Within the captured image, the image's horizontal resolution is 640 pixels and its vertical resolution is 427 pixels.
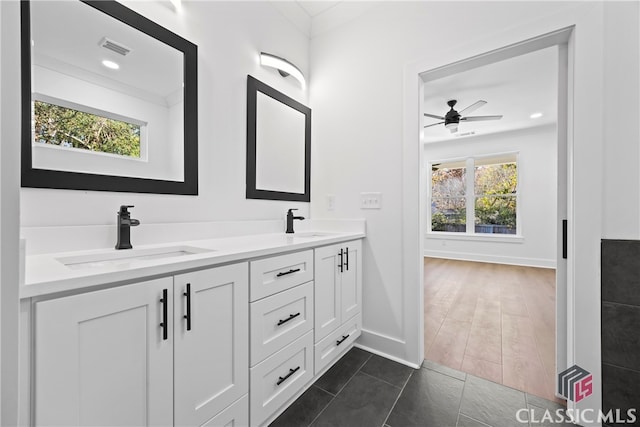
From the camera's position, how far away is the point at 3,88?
1.35 feet

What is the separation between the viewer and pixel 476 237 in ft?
17.9

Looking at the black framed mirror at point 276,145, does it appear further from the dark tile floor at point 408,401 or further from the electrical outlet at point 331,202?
the dark tile floor at point 408,401

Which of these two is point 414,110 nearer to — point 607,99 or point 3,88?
point 607,99

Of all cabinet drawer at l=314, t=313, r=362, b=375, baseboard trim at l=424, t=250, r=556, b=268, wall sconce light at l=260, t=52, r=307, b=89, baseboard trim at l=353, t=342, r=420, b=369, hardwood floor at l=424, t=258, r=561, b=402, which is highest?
wall sconce light at l=260, t=52, r=307, b=89

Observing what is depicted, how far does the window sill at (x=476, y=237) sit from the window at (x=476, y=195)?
106 mm

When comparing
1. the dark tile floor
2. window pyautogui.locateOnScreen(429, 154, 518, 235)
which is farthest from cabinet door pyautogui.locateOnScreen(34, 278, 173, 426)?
window pyautogui.locateOnScreen(429, 154, 518, 235)

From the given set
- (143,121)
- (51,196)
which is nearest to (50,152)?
(51,196)

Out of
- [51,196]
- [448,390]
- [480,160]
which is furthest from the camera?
[480,160]

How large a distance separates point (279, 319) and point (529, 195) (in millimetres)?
5629

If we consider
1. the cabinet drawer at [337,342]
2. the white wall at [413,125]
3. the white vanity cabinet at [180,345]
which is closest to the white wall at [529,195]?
the white wall at [413,125]

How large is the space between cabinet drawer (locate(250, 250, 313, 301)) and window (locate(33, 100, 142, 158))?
0.86 metres

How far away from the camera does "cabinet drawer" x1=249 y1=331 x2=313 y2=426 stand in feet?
3.80

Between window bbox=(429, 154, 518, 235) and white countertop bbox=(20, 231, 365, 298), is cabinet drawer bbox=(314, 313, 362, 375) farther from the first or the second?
window bbox=(429, 154, 518, 235)

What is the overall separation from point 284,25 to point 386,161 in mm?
1412
